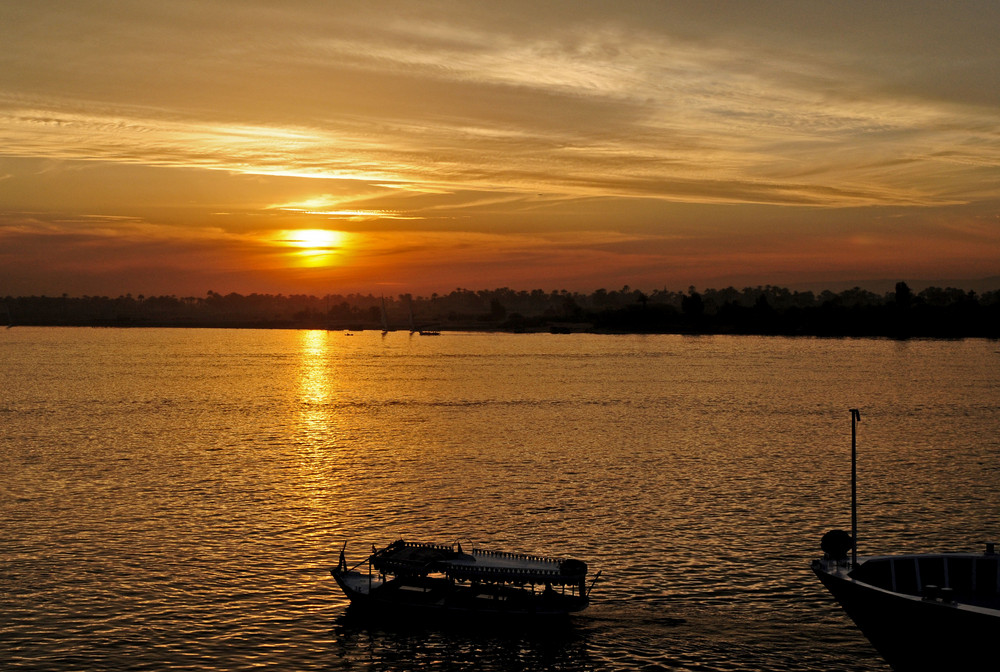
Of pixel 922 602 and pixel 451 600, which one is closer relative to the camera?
pixel 922 602

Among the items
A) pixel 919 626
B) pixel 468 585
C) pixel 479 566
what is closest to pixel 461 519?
pixel 468 585

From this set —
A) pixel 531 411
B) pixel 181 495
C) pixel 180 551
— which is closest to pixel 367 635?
pixel 180 551

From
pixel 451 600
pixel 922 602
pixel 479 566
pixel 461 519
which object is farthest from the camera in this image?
pixel 461 519

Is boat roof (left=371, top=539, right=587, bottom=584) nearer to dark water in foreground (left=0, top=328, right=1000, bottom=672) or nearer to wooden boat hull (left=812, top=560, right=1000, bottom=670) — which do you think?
dark water in foreground (left=0, top=328, right=1000, bottom=672)

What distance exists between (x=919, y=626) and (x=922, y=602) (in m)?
1.10

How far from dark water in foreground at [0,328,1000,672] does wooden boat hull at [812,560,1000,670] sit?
2.34m

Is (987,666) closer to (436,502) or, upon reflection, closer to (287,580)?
(287,580)

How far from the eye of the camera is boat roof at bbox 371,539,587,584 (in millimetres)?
40312

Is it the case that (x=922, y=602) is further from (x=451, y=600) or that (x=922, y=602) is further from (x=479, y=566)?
(x=451, y=600)

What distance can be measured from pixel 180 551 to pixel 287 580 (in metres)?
9.49

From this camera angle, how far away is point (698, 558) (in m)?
49.7

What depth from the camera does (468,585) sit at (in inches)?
1695

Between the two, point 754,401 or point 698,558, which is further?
point 754,401

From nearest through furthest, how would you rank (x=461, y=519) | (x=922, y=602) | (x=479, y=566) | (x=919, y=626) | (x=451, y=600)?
1. (x=922, y=602)
2. (x=919, y=626)
3. (x=451, y=600)
4. (x=479, y=566)
5. (x=461, y=519)
